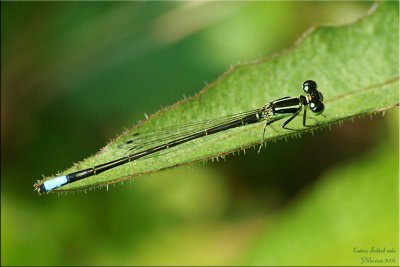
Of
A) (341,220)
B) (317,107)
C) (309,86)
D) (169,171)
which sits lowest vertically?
(341,220)

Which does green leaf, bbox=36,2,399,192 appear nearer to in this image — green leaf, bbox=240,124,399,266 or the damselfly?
the damselfly

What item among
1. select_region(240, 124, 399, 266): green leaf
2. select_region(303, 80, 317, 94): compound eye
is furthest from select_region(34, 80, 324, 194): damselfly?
select_region(240, 124, 399, 266): green leaf

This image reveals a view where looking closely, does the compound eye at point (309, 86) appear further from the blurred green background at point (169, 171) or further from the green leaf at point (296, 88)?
the blurred green background at point (169, 171)

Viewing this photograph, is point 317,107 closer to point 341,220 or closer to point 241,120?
point 241,120

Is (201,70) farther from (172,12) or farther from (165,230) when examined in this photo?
(165,230)

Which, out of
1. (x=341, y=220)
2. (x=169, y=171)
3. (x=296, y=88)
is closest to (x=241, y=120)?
(x=296, y=88)

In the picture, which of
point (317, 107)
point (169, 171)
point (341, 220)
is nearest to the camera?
point (317, 107)

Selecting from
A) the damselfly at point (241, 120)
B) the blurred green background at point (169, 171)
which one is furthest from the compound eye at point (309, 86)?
the blurred green background at point (169, 171)
